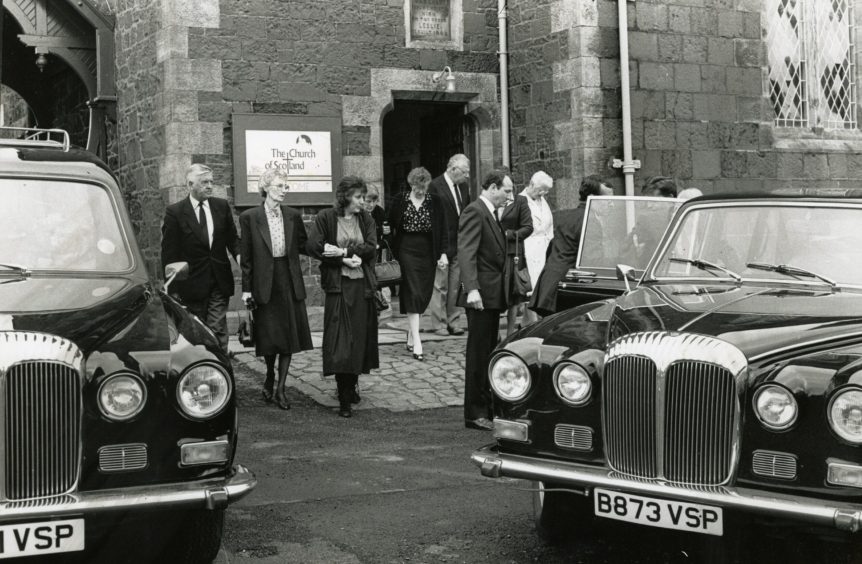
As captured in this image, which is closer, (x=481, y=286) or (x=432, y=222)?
(x=481, y=286)

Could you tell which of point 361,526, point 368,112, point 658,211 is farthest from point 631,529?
point 368,112

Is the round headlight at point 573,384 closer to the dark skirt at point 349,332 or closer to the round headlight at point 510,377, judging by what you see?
the round headlight at point 510,377

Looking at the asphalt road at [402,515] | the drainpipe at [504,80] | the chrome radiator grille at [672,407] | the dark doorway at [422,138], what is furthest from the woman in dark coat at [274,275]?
the drainpipe at [504,80]

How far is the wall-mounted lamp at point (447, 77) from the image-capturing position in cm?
1457

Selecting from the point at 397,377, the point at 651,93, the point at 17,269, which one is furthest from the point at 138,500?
the point at 651,93

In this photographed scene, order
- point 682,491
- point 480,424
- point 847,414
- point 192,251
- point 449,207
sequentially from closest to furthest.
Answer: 1. point 847,414
2. point 682,491
3. point 480,424
4. point 192,251
5. point 449,207

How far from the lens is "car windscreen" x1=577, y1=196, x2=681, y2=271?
26.1ft

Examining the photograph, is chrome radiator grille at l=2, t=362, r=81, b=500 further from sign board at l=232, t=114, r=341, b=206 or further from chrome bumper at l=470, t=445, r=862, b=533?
sign board at l=232, t=114, r=341, b=206

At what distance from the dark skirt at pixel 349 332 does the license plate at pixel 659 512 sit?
4462 millimetres

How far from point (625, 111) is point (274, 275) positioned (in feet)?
21.8

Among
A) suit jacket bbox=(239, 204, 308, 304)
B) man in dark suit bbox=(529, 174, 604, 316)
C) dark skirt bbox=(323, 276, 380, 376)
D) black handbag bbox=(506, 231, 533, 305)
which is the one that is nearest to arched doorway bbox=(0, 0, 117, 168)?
suit jacket bbox=(239, 204, 308, 304)

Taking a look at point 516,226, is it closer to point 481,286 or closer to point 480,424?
point 481,286

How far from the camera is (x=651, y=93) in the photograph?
1433 cm

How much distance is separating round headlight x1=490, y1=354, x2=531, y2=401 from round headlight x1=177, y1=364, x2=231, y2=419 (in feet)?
3.90
